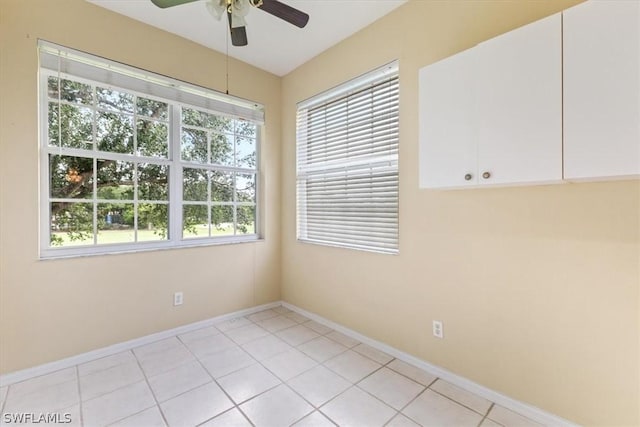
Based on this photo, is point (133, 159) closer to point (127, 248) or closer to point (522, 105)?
point (127, 248)

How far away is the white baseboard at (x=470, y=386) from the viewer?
1573mm

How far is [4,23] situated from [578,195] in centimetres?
373

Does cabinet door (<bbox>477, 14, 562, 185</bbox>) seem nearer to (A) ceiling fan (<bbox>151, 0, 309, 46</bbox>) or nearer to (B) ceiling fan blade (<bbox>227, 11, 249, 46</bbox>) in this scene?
(A) ceiling fan (<bbox>151, 0, 309, 46</bbox>)

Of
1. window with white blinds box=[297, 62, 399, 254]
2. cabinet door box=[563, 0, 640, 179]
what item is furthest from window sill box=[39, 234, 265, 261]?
cabinet door box=[563, 0, 640, 179]

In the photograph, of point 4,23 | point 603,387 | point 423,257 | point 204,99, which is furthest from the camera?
point 204,99

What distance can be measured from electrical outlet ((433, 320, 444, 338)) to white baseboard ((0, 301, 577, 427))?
0.24 meters

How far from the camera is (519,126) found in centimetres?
144

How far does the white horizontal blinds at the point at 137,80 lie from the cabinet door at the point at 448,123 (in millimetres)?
2015

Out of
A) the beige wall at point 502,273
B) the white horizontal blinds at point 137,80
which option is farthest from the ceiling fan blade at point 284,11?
the white horizontal blinds at point 137,80

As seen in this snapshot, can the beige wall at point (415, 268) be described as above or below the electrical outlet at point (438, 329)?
above

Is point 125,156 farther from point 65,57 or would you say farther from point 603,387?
point 603,387

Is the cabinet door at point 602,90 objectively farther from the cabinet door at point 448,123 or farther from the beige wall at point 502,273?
the cabinet door at point 448,123

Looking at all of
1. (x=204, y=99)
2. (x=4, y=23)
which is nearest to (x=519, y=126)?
(x=204, y=99)

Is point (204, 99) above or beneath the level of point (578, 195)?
above
